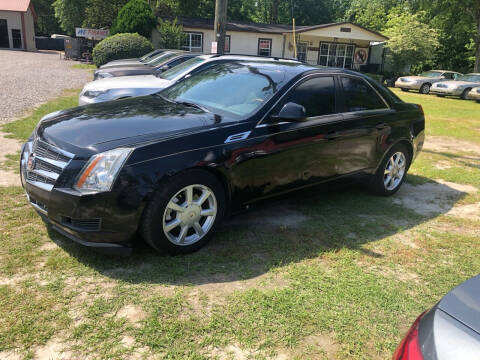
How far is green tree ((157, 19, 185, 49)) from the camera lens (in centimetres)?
2605

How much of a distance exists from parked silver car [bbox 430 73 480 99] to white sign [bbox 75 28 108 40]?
72.4ft

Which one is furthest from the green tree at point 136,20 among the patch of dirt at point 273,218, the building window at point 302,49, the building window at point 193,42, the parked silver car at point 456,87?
the patch of dirt at point 273,218

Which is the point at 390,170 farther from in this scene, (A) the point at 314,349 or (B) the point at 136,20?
(B) the point at 136,20

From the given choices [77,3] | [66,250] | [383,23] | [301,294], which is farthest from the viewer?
[383,23]

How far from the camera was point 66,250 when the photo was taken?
11.3ft

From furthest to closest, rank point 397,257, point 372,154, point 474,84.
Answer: point 474,84 → point 372,154 → point 397,257

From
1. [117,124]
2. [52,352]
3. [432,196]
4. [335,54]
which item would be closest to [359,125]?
[432,196]

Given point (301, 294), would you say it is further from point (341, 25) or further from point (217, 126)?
point (341, 25)

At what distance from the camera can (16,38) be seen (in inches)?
1583

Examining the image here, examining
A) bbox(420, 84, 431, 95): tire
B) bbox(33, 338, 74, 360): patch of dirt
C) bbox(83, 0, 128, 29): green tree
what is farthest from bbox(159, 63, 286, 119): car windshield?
bbox(83, 0, 128, 29): green tree

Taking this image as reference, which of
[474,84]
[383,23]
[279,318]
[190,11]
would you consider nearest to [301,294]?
[279,318]

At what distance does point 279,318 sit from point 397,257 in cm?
164

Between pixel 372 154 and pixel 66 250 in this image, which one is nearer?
pixel 66 250

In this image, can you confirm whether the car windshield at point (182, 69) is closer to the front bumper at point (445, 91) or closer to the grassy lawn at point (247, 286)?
the grassy lawn at point (247, 286)
